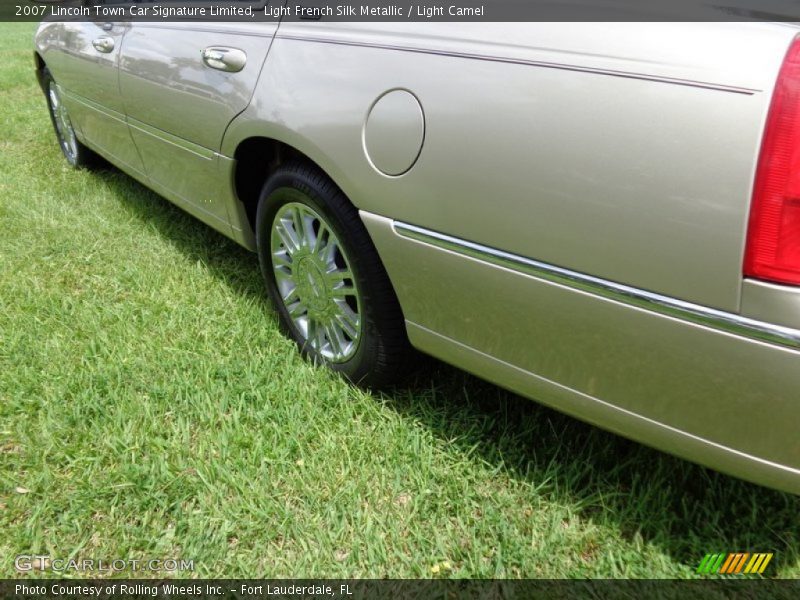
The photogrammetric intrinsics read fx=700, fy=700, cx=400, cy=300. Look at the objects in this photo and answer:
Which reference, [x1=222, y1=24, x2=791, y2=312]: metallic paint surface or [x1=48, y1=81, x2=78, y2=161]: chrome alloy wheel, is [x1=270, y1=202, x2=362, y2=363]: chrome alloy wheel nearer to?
[x1=222, y1=24, x2=791, y2=312]: metallic paint surface

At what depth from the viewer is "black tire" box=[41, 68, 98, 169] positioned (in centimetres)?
488

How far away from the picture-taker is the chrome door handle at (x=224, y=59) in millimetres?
2414

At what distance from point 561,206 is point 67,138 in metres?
4.59

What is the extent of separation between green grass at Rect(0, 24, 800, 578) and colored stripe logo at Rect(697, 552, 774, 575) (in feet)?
0.09

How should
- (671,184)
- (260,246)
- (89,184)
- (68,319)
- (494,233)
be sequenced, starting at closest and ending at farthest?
(671,184)
(494,233)
(260,246)
(68,319)
(89,184)

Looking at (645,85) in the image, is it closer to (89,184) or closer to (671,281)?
(671,281)

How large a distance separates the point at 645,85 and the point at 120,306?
246cm

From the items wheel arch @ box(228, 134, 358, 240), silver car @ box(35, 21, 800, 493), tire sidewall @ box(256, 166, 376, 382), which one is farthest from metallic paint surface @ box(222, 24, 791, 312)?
tire sidewall @ box(256, 166, 376, 382)

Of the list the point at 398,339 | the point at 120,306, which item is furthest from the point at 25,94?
the point at 398,339

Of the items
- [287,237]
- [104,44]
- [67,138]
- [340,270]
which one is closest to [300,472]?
[340,270]

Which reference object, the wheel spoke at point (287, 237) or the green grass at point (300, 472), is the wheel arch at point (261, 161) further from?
the green grass at point (300, 472)

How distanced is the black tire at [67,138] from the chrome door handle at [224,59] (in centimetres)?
269

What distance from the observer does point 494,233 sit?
1.69m

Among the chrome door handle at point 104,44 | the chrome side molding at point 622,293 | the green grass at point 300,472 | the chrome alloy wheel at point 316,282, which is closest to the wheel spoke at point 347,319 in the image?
the chrome alloy wheel at point 316,282
